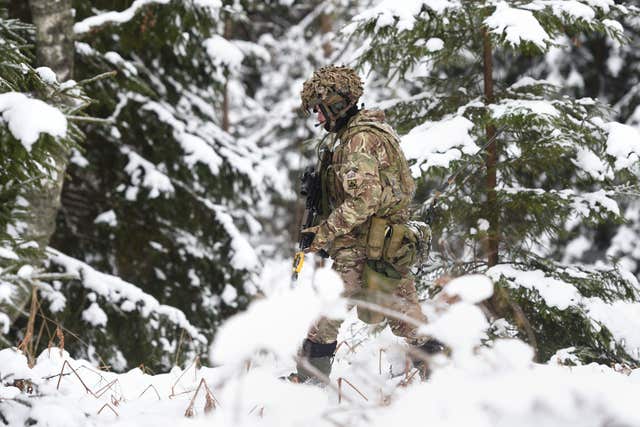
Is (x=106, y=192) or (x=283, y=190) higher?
(x=106, y=192)

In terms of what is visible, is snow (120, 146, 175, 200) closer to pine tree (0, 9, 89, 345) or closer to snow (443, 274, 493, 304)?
pine tree (0, 9, 89, 345)

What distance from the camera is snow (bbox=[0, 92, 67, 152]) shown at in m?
2.64

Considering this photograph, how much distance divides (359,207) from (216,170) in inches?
154

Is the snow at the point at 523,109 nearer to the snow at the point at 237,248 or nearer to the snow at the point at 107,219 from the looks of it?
the snow at the point at 237,248

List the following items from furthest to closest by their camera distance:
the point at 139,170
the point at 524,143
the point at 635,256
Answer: the point at 635,256 → the point at 139,170 → the point at 524,143

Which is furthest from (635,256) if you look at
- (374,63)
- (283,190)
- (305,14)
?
(305,14)

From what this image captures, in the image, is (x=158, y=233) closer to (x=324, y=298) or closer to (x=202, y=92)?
(x=202, y=92)

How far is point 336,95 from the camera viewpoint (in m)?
3.80

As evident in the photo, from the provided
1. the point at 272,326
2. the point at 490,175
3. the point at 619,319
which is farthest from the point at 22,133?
the point at 619,319

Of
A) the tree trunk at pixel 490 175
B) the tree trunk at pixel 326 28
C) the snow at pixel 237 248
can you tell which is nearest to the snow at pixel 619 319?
the tree trunk at pixel 490 175

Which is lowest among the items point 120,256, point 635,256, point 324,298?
point 635,256

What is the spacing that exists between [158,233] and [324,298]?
6.13 m

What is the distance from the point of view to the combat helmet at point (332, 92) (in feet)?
12.4

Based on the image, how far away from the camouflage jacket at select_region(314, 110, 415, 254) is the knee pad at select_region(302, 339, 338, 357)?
0.63 meters
